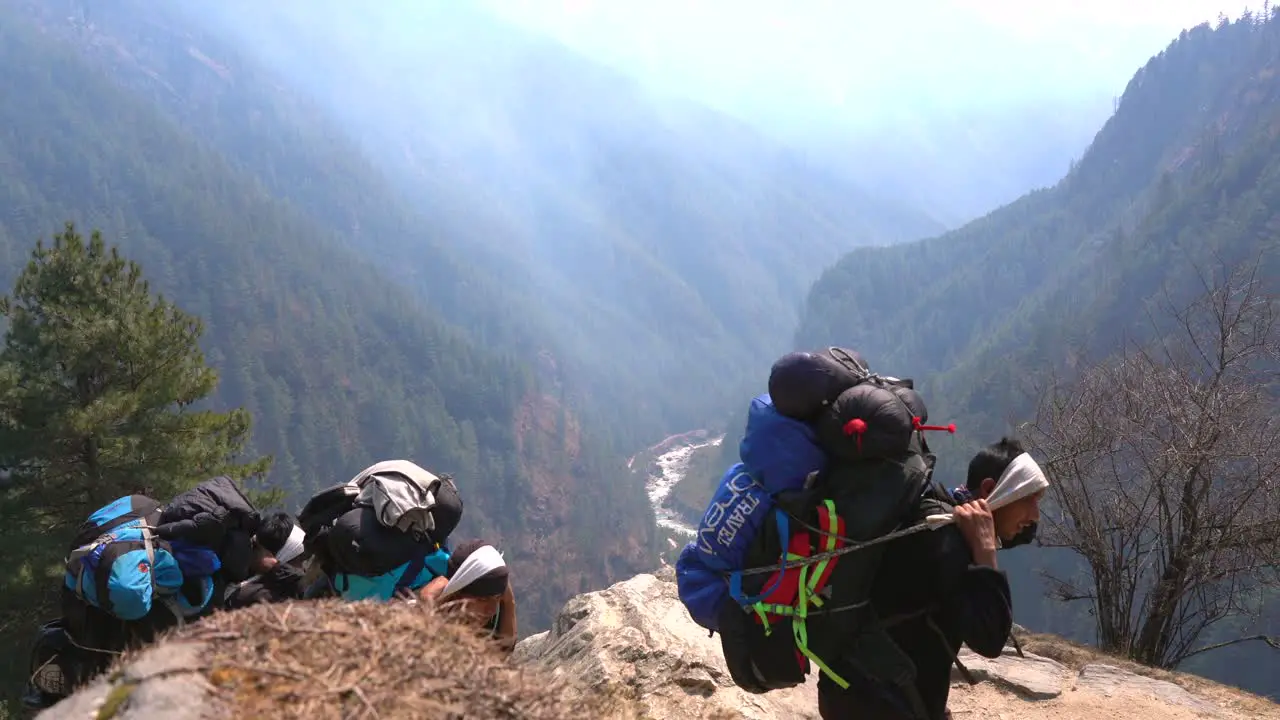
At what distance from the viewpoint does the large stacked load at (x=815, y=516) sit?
278cm

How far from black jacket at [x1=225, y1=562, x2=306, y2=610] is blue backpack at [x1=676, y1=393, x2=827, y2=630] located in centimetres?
218

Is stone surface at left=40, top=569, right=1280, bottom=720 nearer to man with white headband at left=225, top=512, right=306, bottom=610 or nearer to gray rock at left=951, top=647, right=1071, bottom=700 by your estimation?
gray rock at left=951, top=647, right=1071, bottom=700

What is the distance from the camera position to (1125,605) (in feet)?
32.2

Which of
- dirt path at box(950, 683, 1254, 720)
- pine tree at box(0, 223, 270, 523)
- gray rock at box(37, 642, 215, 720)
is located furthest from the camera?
pine tree at box(0, 223, 270, 523)

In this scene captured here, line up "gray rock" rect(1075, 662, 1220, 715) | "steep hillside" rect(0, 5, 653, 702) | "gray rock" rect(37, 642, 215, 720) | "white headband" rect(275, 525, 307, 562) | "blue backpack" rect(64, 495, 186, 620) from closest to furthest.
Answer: "gray rock" rect(37, 642, 215, 720)
"blue backpack" rect(64, 495, 186, 620)
"white headband" rect(275, 525, 307, 562)
"gray rock" rect(1075, 662, 1220, 715)
"steep hillside" rect(0, 5, 653, 702)

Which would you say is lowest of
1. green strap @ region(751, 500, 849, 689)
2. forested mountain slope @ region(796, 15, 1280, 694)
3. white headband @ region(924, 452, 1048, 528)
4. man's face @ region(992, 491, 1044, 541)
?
green strap @ region(751, 500, 849, 689)

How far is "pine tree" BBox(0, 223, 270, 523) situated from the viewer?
39.6 feet

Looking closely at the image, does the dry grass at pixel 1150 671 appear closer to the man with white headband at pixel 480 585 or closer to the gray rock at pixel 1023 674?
the gray rock at pixel 1023 674

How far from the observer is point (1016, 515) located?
2.93 m

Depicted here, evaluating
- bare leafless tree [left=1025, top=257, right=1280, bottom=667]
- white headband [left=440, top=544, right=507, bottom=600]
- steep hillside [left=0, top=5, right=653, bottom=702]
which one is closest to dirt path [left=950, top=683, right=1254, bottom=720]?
bare leafless tree [left=1025, top=257, right=1280, bottom=667]

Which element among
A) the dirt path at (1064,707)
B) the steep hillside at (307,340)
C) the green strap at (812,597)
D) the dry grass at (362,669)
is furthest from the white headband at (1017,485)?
the steep hillside at (307,340)

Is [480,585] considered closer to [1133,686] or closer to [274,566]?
[274,566]

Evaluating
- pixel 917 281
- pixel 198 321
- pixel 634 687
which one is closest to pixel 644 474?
pixel 917 281

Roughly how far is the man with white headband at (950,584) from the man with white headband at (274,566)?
9.22 ft
